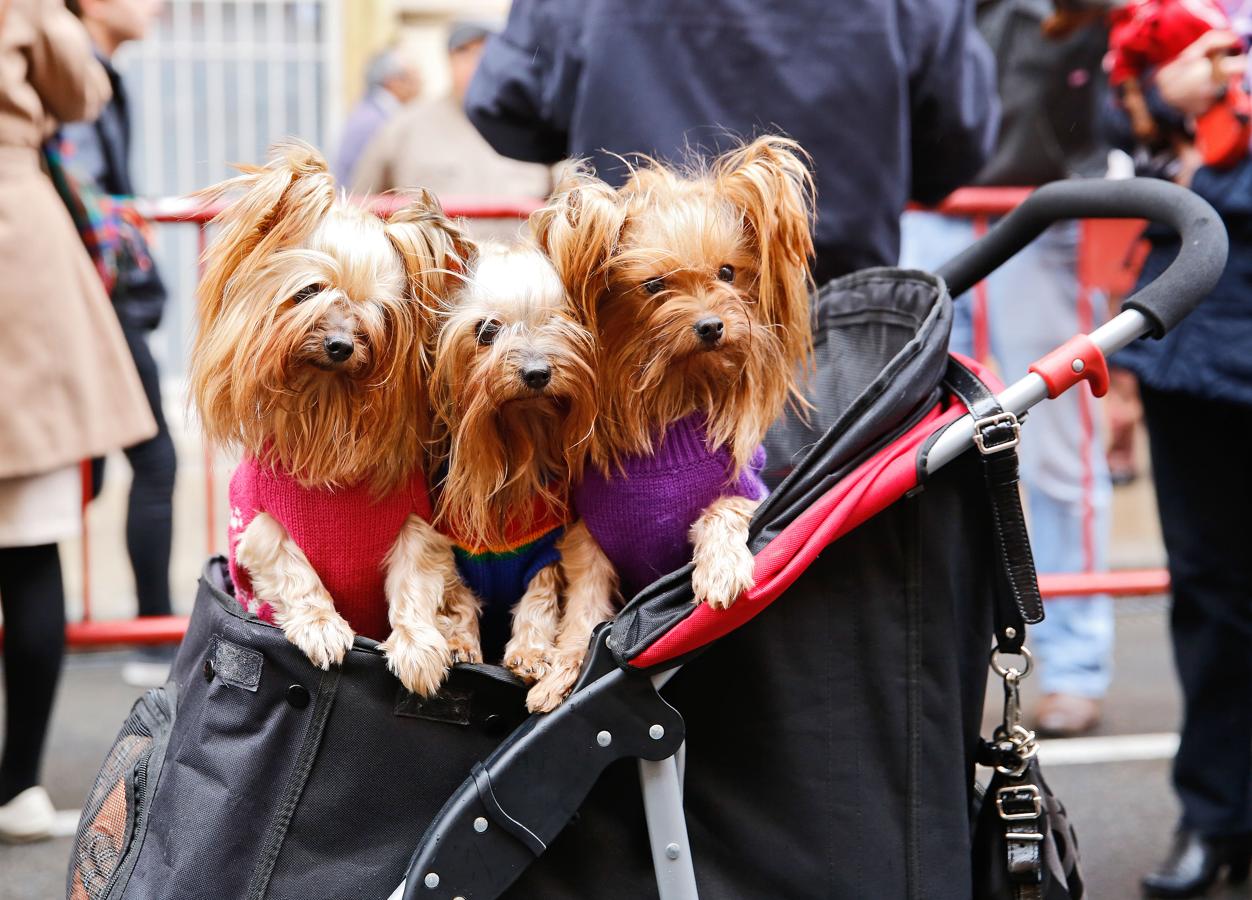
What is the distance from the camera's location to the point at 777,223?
1908mm

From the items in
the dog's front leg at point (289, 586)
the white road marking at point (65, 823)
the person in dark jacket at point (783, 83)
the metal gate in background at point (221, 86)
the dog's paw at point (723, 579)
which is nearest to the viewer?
the dog's paw at point (723, 579)

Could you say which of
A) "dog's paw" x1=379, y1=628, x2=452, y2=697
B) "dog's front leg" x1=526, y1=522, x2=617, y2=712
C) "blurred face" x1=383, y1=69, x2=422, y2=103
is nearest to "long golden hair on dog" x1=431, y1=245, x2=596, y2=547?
"dog's front leg" x1=526, y1=522, x2=617, y2=712

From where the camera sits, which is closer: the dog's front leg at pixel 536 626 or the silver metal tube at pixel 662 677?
the silver metal tube at pixel 662 677

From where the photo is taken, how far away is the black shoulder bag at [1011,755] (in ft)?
6.01

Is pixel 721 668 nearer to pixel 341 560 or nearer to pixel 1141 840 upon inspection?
pixel 341 560


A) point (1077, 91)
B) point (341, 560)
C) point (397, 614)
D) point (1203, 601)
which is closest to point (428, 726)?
point (397, 614)

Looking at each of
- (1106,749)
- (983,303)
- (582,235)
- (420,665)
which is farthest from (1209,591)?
(420,665)

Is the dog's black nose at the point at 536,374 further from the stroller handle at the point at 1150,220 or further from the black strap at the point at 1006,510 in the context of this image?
the stroller handle at the point at 1150,220

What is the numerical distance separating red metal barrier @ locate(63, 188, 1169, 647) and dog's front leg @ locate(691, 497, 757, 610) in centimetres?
181

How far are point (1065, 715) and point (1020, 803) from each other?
7.10ft

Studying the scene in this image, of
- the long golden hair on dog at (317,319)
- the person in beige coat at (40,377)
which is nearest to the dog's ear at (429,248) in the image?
the long golden hair on dog at (317,319)

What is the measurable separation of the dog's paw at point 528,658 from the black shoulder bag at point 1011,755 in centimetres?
68

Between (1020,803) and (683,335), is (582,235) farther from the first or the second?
(1020,803)

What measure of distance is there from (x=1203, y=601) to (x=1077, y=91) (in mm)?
1982
